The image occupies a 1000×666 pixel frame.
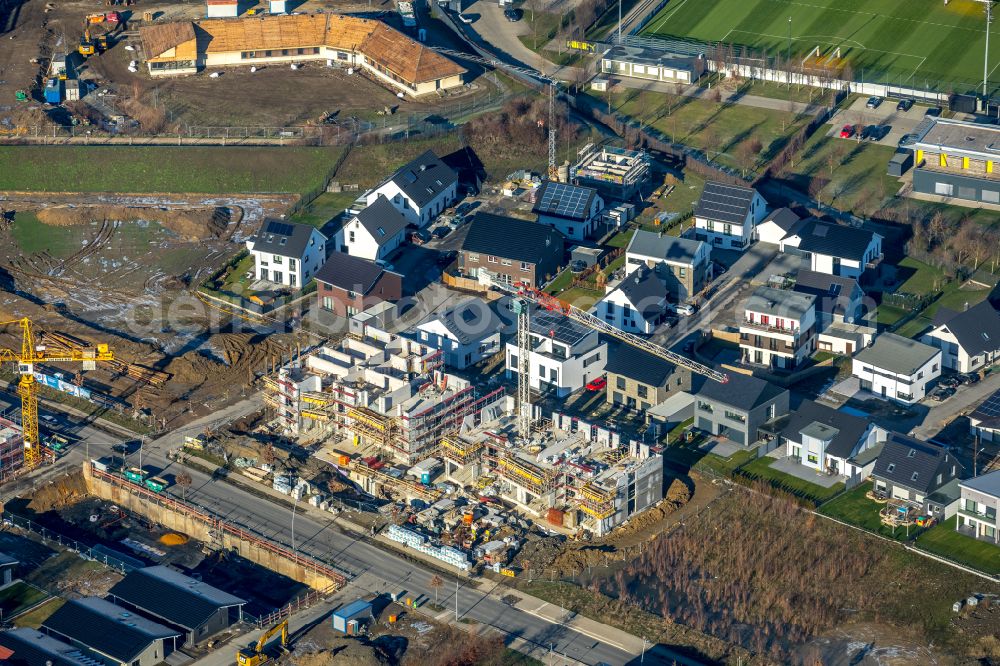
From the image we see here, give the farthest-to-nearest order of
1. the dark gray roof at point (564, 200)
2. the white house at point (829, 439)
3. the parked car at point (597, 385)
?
the dark gray roof at point (564, 200)
the parked car at point (597, 385)
the white house at point (829, 439)

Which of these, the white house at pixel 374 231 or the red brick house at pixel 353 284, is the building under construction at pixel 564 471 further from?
the white house at pixel 374 231

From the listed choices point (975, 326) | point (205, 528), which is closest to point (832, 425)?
point (975, 326)

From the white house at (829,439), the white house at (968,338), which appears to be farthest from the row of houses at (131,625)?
the white house at (968,338)

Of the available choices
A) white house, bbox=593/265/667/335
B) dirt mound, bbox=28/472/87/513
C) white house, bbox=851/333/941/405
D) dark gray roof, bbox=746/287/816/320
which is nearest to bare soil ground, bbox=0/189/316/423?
dirt mound, bbox=28/472/87/513

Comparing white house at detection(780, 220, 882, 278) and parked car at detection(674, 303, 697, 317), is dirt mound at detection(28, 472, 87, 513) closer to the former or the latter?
parked car at detection(674, 303, 697, 317)

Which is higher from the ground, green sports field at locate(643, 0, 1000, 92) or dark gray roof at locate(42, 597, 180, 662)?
green sports field at locate(643, 0, 1000, 92)

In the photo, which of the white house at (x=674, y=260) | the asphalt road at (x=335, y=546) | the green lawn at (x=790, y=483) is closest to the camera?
the asphalt road at (x=335, y=546)
